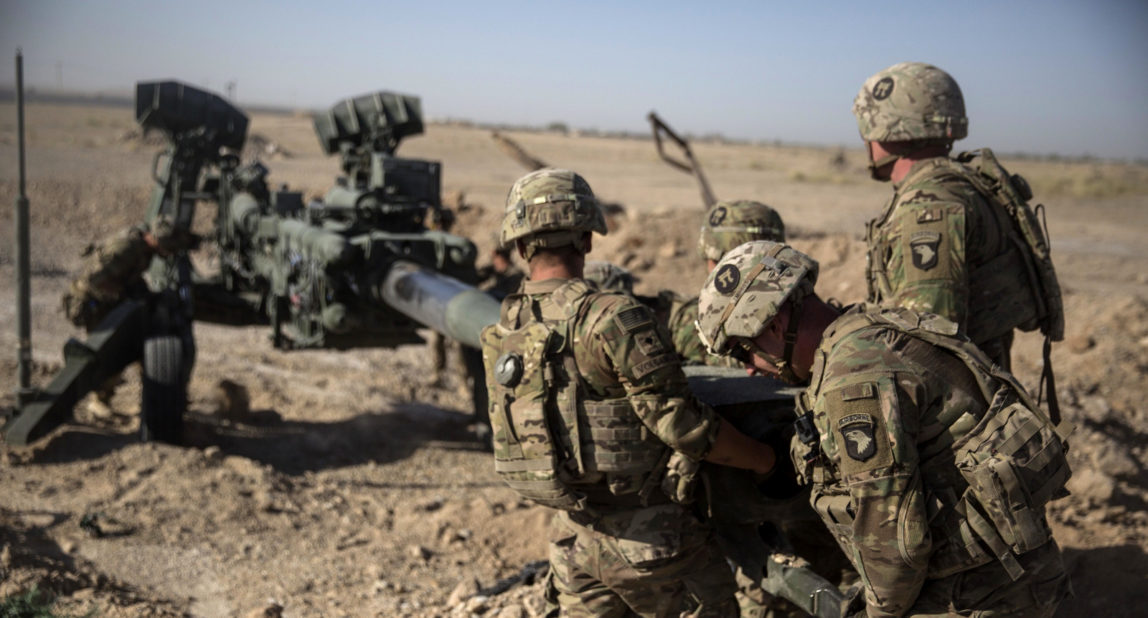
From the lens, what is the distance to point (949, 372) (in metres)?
2.30

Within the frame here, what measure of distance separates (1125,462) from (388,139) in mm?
6328

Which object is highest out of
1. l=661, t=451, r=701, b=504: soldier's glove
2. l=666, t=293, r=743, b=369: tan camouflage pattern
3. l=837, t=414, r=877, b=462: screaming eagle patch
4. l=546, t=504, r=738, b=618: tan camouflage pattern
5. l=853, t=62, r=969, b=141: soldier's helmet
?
l=853, t=62, r=969, b=141: soldier's helmet

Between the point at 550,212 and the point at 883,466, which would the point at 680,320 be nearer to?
the point at 550,212

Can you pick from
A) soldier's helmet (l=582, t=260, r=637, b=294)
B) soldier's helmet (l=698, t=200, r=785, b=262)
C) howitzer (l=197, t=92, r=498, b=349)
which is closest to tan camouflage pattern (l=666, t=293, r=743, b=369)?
soldier's helmet (l=698, t=200, r=785, b=262)

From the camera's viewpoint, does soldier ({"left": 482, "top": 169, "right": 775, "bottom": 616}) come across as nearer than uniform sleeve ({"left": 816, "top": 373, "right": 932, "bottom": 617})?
No

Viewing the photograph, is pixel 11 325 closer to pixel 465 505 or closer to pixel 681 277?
pixel 465 505

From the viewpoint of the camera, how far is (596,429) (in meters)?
3.04

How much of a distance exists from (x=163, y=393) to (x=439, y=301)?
2.96m

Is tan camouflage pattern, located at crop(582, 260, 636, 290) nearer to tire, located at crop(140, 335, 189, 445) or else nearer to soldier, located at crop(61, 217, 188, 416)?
tire, located at crop(140, 335, 189, 445)

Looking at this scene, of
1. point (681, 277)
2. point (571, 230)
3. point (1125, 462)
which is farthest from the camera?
point (681, 277)

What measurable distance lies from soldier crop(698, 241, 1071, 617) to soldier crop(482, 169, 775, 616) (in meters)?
0.48

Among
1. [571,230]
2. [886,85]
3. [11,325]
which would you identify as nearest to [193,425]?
[11,325]

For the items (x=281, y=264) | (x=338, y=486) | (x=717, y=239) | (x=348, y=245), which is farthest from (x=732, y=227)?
(x=281, y=264)

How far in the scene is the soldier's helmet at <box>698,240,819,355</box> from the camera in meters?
2.41
